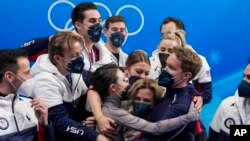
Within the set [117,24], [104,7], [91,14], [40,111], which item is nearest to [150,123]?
[40,111]

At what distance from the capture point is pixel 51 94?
3.04 metres

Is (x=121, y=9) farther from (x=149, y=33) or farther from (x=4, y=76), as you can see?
(x=4, y=76)

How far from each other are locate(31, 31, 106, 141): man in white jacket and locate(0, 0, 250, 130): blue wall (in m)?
1.77

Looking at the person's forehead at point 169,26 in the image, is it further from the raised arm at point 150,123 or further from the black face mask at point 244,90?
the raised arm at point 150,123

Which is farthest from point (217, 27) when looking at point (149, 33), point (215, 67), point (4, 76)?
point (4, 76)

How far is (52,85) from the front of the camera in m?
3.07

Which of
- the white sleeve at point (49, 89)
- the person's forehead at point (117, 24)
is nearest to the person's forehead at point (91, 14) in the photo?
the person's forehead at point (117, 24)

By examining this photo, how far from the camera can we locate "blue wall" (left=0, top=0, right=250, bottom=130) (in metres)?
4.99

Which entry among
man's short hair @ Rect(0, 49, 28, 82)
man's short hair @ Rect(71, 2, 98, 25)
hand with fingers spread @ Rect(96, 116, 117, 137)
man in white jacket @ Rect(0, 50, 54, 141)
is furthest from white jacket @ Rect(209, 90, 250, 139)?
man's short hair @ Rect(0, 49, 28, 82)

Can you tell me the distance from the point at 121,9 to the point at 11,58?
2.41m

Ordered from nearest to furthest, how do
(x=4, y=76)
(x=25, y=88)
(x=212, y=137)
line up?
(x=4, y=76)
(x=25, y=88)
(x=212, y=137)

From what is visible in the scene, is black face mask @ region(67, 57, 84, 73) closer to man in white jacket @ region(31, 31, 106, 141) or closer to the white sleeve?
man in white jacket @ region(31, 31, 106, 141)

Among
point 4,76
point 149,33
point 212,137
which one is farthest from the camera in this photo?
point 149,33

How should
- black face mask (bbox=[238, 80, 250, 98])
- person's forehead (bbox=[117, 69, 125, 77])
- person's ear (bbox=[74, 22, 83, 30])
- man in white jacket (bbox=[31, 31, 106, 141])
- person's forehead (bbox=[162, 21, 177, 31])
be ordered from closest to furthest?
man in white jacket (bbox=[31, 31, 106, 141]) < person's forehead (bbox=[117, 69, 125, 77]) < black face mask (bbox=[238, 80, 250, 98]) < person's ear (bbox=[74, 22, 83, 30]) < person's forehead (bbox=[162, 21, 177, 31])
